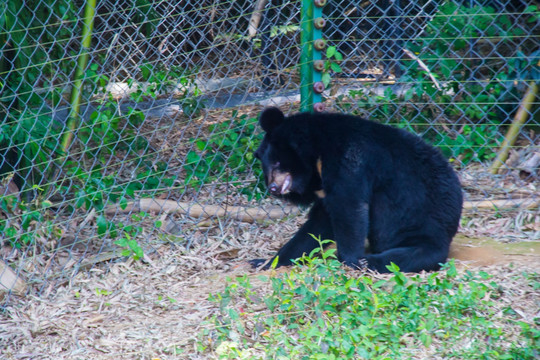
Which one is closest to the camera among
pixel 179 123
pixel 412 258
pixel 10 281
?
pixel 412 258

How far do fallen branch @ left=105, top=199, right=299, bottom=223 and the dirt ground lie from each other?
119mm

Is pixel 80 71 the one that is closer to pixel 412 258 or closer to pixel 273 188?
pixel 273 188

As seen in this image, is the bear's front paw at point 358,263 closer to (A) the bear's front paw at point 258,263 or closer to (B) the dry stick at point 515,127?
(A) the bear's front paw at point 258,263

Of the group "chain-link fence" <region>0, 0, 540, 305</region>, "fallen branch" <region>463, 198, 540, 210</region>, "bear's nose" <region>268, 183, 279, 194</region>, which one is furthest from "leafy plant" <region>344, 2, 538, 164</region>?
"bear's nose" <region>268, 183, 279, 194</region>

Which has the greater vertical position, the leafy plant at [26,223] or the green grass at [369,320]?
the green grass at [369,320]

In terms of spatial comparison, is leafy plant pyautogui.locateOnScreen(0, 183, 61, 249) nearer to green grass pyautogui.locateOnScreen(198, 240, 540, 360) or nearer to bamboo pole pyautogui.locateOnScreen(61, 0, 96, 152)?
bamboo pole pyautogui.locateOnScreen(61, 0, 96, 152)

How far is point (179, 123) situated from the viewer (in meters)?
6.37

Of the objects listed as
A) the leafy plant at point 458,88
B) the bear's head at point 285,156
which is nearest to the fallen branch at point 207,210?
the leafy plant at point 458,88

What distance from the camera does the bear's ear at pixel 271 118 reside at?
16.0 feet

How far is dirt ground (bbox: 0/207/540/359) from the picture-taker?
155 inches

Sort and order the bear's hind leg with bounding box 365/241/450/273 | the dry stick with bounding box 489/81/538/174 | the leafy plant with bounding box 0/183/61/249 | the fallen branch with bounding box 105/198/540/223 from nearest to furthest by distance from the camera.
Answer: the bear's hind leg with bounding box 365/241/450/273, the leafy plant with bounding box 0/183/61/249, the fallen branch with bounding box 105/198/540/223, the dry stick with bounding box 489/81/538/174

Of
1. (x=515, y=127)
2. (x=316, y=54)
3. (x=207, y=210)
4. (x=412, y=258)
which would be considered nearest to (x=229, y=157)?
(x=207, y=210)

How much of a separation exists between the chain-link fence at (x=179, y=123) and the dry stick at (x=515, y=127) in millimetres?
14

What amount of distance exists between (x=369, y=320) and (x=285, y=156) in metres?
1.64
